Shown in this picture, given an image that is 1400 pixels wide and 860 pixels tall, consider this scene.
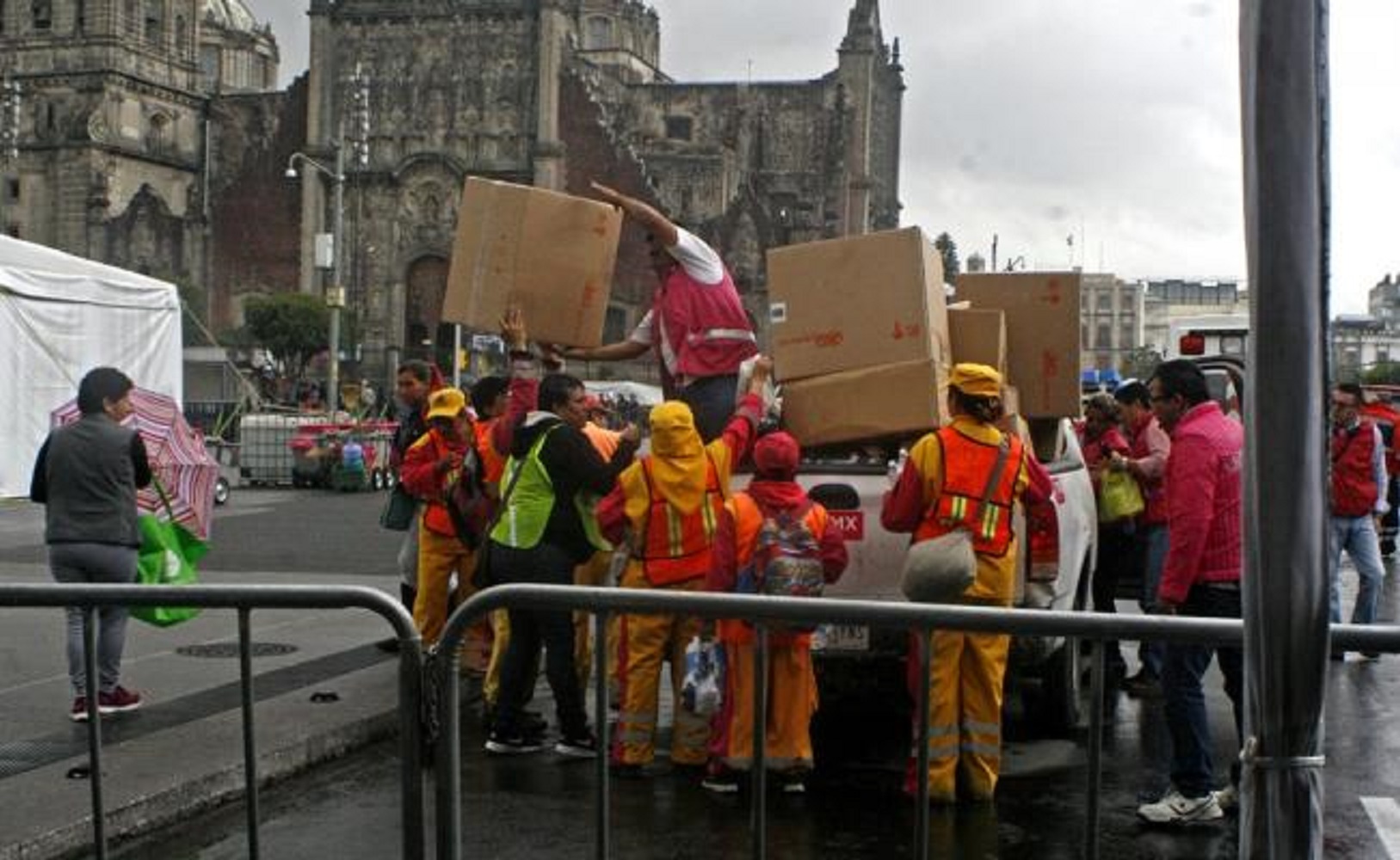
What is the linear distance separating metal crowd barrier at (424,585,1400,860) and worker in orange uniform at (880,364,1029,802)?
250cm

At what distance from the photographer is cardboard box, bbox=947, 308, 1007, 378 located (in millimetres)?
8203

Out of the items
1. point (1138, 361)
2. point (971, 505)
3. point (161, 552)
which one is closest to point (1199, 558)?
point (971, 505)

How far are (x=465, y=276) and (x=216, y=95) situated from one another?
82.6 meters

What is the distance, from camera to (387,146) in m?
74.4

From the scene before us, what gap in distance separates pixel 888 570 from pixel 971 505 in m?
0.92

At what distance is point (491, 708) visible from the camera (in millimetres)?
8633

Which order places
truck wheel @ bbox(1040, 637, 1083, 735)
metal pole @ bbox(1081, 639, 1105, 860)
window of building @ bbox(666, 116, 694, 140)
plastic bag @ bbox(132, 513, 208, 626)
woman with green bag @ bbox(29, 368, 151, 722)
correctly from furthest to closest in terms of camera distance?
window of building @ bbox(666, 116, 694, 140)
plastic bag @ bbox(132, 513, 208, 626)
woman with green bag @ bbox(29, 368, 151, 722)
truck wheel @ bbox(1040, 637, 1083, 735)
metal pole @ bbox(1081, 639, 1105, 860)

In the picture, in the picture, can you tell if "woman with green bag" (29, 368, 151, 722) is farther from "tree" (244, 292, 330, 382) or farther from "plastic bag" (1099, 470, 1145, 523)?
"tree" (244, 292, 330, 382)

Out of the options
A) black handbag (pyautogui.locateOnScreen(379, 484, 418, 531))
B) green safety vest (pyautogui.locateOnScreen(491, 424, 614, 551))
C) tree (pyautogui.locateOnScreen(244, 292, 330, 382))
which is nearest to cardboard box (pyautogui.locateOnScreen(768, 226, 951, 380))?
green safety vest (pyautogui.locateOnScreen(491, 424, 614, 551))

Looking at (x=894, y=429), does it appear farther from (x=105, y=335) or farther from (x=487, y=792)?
(x=105, y=335)

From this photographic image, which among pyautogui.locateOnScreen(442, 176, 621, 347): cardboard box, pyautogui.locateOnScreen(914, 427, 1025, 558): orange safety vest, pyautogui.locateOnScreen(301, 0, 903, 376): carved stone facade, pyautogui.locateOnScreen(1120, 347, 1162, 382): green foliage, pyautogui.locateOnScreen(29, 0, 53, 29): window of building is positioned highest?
pyautogui.locateOnScreen(29, 0, 53, 29): window of building

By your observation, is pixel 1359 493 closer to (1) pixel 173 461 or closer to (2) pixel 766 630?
(1) pixel 173 461

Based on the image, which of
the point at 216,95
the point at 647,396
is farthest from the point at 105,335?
the point at 216,95

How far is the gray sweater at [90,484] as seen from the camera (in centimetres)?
848
